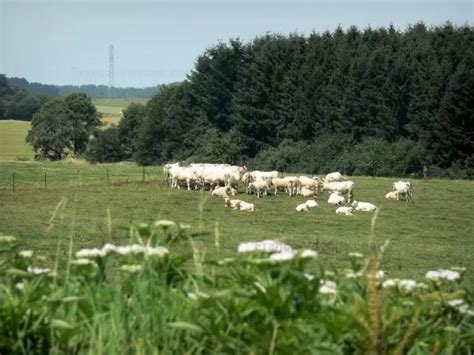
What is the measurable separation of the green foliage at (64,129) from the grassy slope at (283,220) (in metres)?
52.0

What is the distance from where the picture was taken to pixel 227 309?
3734 millimetres

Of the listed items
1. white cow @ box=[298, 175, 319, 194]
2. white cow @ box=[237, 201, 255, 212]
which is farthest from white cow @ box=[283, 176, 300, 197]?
Result: white cow @ box=[237, 201, 255, 212]

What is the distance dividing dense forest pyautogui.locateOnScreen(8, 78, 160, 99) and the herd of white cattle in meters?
57.8

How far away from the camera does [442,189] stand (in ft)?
128

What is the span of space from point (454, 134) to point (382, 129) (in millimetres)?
8067

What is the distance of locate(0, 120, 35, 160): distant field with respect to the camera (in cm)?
9412

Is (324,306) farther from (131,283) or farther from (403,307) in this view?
(131,283)

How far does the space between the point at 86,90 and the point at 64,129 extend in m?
38.0

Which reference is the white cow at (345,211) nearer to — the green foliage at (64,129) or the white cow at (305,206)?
the white cow at (305,206)

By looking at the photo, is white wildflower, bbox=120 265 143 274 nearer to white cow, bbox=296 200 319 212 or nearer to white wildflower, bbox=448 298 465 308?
white wildflower, bbox=448 298 465 308

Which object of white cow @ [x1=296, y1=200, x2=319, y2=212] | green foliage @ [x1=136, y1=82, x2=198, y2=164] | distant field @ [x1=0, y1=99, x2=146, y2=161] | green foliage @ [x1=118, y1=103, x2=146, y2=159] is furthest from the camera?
distant field @ [x1=0, y1=99, x2=146, y2=161]

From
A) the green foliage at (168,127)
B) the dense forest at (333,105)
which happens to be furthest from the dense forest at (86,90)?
the dense forest at (333,105)

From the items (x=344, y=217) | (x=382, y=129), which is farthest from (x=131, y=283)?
(x=382, y=129)

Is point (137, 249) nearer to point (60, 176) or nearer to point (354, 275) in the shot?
point (354, 275)
